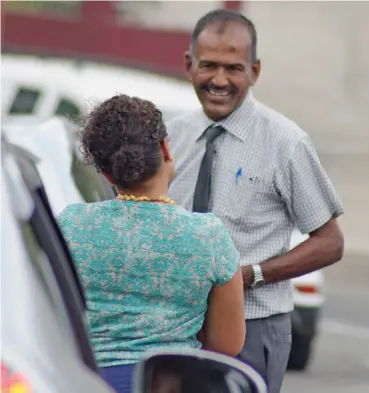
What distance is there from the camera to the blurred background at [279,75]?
1049cm

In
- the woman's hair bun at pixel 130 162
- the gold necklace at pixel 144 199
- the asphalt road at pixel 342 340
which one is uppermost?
the woman's hair bun at pixel 130 162

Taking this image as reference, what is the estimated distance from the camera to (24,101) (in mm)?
11445

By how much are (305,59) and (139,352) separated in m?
21.8

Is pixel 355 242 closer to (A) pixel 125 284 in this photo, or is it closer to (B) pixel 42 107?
(B) pixel 42 107

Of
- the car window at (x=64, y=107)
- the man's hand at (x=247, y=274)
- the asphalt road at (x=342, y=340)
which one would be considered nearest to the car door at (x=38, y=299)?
the man's hand at (x=247, y=274)

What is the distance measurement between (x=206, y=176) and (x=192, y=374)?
1722mm

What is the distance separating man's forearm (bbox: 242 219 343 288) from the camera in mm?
4242

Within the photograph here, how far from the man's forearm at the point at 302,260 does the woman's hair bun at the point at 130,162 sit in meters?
1.06

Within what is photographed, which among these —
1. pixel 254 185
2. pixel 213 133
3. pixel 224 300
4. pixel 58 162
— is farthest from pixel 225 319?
pixel 58 162

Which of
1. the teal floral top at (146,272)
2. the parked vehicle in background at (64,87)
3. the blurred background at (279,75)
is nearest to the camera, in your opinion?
the teal floral top at (146,272)

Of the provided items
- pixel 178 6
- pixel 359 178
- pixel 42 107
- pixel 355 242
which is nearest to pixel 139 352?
pixel 42 107

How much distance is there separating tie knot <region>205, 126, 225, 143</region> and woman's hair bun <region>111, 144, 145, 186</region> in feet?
3.93

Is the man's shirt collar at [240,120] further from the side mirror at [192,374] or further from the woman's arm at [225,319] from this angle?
the side mirror at [192,374]

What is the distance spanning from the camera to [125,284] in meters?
3.17
